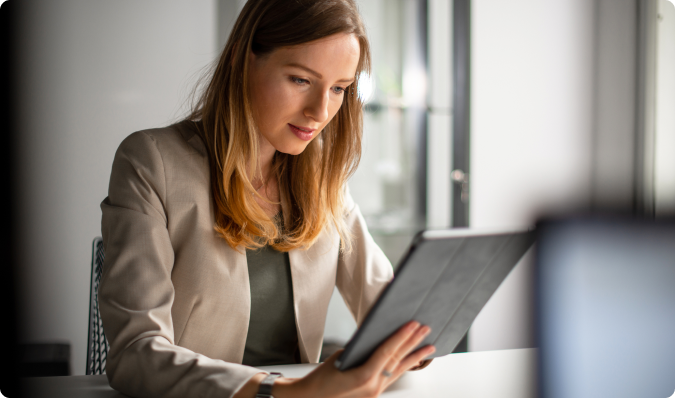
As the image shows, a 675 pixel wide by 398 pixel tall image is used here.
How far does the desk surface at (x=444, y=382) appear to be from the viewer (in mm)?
829

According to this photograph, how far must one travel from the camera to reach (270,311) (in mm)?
1132

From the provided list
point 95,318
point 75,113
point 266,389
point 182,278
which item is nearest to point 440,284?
point 266,389

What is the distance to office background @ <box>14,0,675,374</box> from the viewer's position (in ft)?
6.46

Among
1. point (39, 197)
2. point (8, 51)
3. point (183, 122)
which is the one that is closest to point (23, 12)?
point (8, 51)

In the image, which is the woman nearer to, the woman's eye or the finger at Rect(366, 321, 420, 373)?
the woman's eye

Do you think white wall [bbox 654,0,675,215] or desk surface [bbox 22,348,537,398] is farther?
white wall [bbox 654,0,675,215]

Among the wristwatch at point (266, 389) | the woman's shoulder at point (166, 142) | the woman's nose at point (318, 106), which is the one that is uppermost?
the woman's nose at point (318, 106)

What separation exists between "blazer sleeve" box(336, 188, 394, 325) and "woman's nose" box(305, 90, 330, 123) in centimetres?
33

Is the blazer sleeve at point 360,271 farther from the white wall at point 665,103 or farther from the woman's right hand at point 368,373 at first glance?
the white wall at point 665,103

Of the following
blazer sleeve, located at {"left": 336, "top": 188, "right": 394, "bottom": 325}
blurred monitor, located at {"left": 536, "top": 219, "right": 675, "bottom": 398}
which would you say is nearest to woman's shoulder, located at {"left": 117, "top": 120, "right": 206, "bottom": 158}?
blazer sleeve, located at {"left": 336, "top": 188, "right": 394, "bottom": 325}

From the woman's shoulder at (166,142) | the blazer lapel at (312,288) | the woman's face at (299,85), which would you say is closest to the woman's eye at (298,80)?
the woman's face at (299,85)

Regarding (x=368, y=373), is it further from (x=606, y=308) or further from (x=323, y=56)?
(x=323, y=56)

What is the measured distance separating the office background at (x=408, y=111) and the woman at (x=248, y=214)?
1.10 m

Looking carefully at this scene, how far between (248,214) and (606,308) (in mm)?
819
